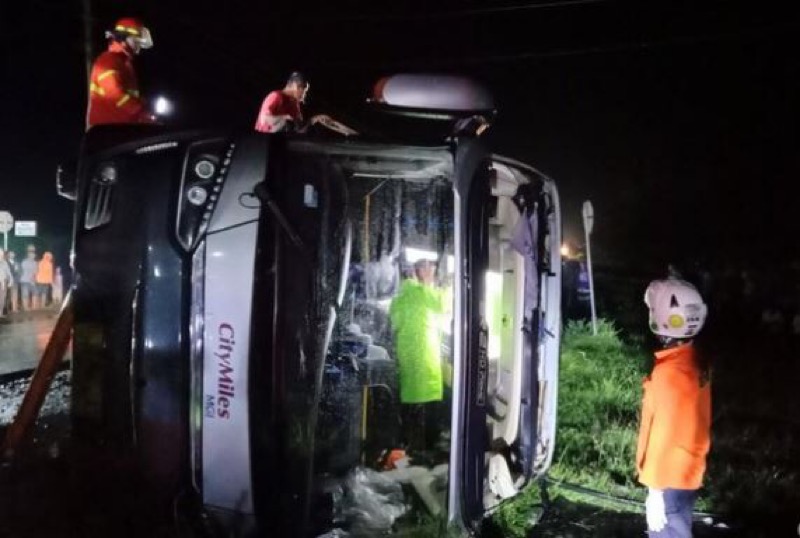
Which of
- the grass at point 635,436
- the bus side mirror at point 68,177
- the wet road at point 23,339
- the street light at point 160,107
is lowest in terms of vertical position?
the grass at point 635,436

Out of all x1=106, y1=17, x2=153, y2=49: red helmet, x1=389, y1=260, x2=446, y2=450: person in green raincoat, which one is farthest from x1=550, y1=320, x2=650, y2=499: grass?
x1=106, y1=17, x2=153, y2=49: red helmet

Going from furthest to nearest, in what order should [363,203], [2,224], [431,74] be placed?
[2,224] < [363,203] < [431,74]

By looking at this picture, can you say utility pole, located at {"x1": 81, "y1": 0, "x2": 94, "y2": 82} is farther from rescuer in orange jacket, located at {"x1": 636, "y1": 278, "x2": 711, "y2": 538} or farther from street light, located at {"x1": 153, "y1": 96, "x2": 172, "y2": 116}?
rescuer in orange jacket, located at {"x1": 636, "y1": 278, "x2": 711, "y2": 538}

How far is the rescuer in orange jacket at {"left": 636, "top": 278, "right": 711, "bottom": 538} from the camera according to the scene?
12.3 feet

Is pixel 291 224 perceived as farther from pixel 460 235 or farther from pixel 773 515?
pixel 773 515

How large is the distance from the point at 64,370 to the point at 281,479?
620 centimetres

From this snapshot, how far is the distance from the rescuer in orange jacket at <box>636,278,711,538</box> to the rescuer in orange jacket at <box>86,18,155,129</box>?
10.9 ft

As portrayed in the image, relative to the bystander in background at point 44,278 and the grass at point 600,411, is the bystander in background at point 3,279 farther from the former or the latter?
the grass at point 600,411

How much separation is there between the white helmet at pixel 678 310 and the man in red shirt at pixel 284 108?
102 inches

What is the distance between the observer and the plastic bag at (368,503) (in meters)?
4.48

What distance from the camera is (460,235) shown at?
3.67m

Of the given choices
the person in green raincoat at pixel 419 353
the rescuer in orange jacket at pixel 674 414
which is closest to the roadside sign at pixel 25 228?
the person in green raincoat at pixel 419 353

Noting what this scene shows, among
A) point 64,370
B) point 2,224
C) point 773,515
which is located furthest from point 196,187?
point 2,224

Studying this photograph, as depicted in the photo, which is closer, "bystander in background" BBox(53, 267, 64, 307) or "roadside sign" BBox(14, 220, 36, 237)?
"bystander in background" BBox(53, 267, 64, 307)
